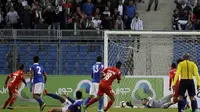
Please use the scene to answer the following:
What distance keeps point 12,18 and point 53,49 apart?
3833 millimetres

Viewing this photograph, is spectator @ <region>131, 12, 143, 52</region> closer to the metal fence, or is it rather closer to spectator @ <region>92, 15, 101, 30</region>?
spectator @ <region>92, 15, 101, 30</region>

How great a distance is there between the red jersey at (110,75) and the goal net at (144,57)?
537 cm

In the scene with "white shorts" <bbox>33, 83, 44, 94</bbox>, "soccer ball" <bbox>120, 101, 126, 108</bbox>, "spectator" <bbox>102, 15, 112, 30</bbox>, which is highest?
"spectator" <bbox>102, 15, 112, 30</bbox>

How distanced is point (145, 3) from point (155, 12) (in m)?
1.10

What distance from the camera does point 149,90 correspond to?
3155 centimetres

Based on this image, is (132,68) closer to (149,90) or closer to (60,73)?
(149,90)

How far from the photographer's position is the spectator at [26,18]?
34.5 meters

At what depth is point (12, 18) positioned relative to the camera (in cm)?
3500

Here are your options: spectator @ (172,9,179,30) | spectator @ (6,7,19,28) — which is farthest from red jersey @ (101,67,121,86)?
spectator @ (6,7,19,28)

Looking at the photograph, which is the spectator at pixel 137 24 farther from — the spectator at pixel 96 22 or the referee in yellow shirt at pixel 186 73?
the referee in yellow shirt at pixel 186 73

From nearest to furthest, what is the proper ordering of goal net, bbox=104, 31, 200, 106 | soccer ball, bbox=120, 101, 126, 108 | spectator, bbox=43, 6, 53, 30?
soccer ball, bbox=120, 101, 126, 108 < goal net, bbox=104, 31, 200, 106 < spectator, bbox=43, 6, 53, 30

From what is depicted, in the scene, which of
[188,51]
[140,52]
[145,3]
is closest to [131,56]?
[140,52]

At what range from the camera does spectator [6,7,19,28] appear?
1373 inches

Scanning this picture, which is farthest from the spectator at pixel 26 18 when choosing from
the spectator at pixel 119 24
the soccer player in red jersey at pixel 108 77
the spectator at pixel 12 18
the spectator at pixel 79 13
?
the soccer player in red jersey at pixel 108 77
